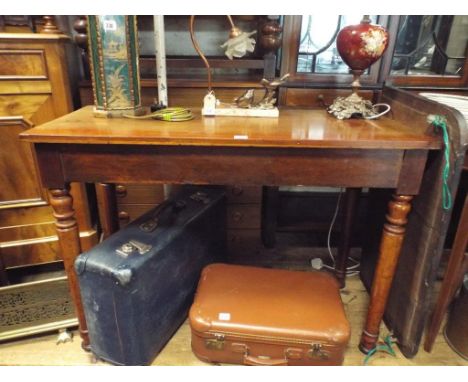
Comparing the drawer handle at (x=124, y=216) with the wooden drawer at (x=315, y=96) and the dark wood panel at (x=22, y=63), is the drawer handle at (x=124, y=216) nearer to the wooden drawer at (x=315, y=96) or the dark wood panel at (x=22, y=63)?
the dark wood panel at (x=22, y=63)

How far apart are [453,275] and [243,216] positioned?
859mm

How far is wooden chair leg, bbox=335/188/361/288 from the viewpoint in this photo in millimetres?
1414

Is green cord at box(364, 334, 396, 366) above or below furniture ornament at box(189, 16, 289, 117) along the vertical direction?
below

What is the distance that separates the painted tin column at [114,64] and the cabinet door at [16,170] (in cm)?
47

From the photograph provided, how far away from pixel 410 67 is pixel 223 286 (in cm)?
123

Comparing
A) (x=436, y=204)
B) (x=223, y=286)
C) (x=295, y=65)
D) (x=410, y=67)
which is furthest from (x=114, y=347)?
(x=410, y=67)

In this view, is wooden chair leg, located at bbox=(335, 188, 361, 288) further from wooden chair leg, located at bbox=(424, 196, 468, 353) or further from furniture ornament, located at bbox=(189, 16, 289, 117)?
furniture ornament, located at bbox=(189, 16, 289, 117)

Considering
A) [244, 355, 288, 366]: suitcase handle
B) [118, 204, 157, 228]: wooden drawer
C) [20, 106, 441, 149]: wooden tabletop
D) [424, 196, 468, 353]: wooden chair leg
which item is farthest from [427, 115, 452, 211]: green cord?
[118, 204, 157, 228]: wooden drawer

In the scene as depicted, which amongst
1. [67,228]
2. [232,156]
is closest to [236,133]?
[232,156]

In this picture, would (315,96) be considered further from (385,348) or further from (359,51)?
(385,348)

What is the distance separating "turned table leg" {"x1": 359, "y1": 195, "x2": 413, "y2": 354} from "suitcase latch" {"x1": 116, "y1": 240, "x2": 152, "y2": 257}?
2.35 ft

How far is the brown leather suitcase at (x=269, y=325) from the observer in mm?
Result: 1056

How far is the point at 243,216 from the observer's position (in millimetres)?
1645

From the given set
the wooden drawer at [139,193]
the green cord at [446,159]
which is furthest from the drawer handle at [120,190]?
the green cord at [446,159]
